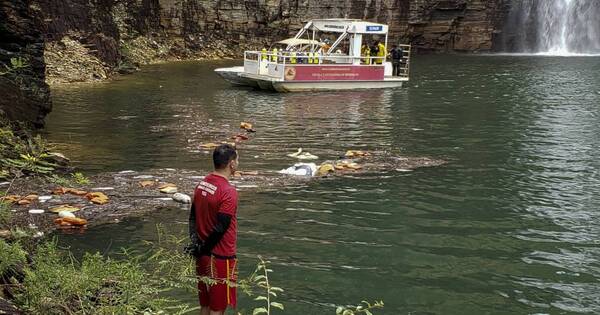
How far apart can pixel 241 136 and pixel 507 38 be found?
48243 mm

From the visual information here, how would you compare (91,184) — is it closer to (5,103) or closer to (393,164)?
(5,103)

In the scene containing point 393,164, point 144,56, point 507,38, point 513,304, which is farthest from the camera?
point 507,38

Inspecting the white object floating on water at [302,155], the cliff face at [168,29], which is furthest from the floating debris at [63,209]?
the white object floating on water at [302,155]

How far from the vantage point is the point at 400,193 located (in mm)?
12195

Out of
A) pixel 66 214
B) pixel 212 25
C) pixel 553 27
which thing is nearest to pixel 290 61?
pixel 66 214

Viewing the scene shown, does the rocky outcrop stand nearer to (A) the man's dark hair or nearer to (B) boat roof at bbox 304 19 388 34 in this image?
(A) the man's dark hair

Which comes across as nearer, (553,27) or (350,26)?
(350,26)

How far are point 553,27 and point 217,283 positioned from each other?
59.4 metres

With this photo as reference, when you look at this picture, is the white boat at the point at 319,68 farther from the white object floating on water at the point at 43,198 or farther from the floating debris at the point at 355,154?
the white object floating on water at the point at 43,198

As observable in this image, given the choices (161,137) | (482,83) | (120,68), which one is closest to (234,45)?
(120,68)

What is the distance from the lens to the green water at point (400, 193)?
26.1ft

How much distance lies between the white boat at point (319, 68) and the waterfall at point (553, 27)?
104 ft

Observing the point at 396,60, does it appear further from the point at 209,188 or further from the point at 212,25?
the point at 209,188

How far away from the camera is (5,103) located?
14.0 meters
